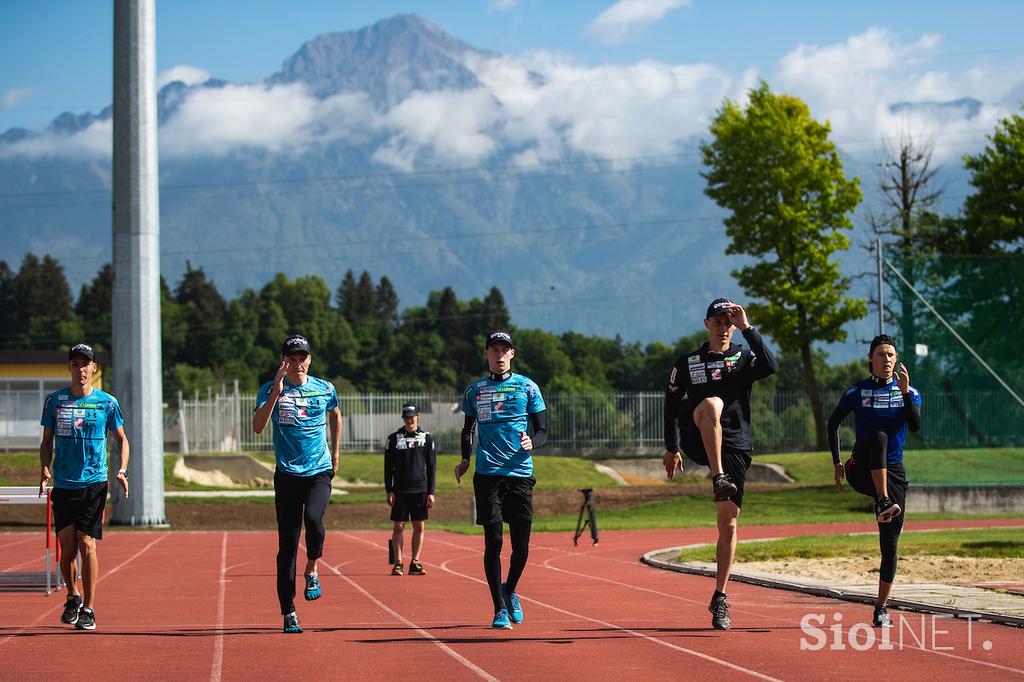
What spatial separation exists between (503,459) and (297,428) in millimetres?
1632

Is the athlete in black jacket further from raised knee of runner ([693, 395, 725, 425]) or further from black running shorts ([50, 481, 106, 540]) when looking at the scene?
black running shorts ([50, 481, 106, 540])

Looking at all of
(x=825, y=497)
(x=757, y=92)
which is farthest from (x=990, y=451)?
(x=757, y=92)

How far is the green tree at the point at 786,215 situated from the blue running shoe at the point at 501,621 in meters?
35.4

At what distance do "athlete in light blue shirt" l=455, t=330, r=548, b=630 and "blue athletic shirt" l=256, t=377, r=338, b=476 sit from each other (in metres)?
1.18

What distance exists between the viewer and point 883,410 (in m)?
11.2

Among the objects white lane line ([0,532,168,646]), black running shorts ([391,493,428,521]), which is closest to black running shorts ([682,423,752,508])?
white lane line ([0,532,168,646])

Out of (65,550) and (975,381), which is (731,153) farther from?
(65,550)

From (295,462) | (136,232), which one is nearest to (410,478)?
(295,462)

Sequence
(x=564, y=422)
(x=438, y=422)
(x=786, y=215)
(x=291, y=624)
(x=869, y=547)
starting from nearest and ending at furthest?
(x=291, y=624) < (x=869, y=547) < (x=786, y=215) < (x=564, y=422) < (x=438, y=422)

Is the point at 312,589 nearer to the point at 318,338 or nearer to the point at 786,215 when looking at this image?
the point at 786,215

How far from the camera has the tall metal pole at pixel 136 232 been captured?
28750 millimetres

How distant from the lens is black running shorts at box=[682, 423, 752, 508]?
10.4m

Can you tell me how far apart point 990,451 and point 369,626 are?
21120 millimetres

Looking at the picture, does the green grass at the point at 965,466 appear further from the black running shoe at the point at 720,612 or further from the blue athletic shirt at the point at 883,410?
the black running shoe at the point at 720,612
